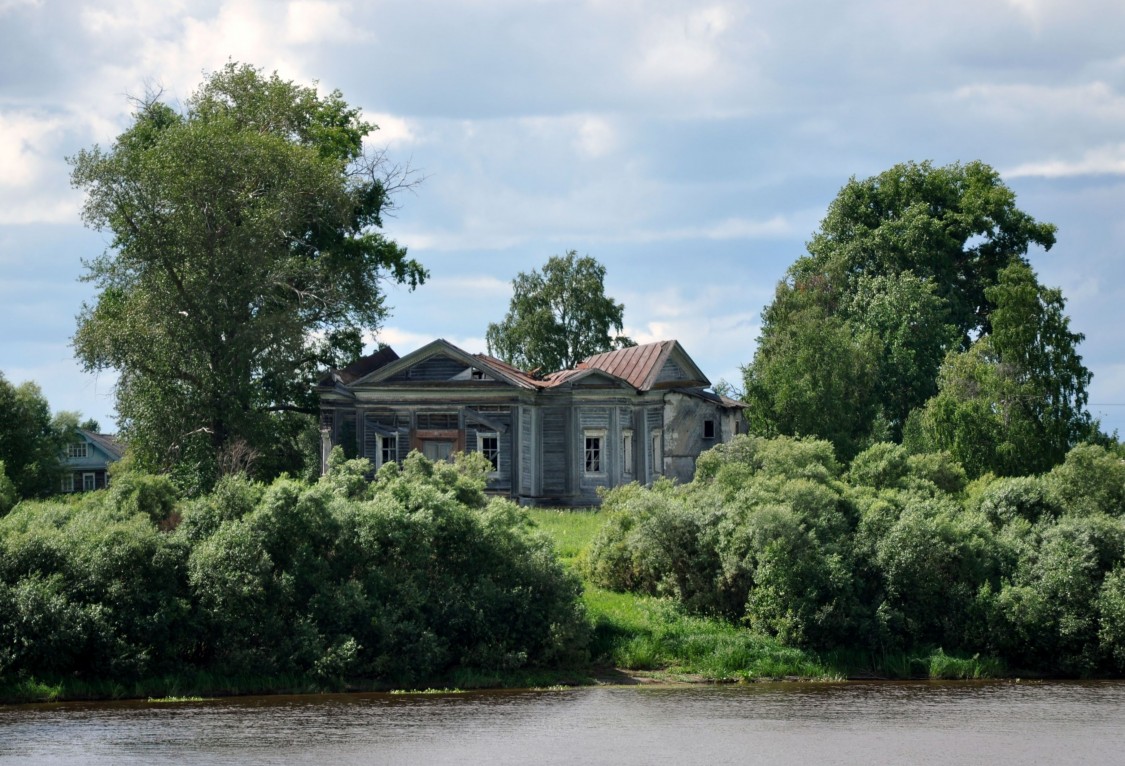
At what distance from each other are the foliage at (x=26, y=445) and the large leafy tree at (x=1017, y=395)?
103ft

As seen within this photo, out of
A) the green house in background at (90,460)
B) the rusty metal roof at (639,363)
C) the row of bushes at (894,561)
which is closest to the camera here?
the row of bushes at (894,561)

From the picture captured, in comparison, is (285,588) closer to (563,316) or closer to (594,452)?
(594,452)

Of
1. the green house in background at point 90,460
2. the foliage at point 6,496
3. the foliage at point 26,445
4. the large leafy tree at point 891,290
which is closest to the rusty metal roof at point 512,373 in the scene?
the large leafy tree at point 891,290

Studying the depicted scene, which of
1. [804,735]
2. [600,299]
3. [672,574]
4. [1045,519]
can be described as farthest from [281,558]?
[600,299]

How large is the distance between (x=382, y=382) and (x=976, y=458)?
18.5 meters

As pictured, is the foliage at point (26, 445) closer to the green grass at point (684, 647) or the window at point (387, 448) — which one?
the window at point (387, 448)

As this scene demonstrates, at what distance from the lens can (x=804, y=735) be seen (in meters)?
23.1

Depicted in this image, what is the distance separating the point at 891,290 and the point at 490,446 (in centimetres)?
2090

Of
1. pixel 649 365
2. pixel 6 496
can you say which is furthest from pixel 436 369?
pixel 6 496

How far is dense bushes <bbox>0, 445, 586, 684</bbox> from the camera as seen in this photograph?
2611 cm

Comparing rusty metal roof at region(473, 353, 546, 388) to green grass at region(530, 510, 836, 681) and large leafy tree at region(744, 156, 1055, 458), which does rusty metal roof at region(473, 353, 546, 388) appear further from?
green grass at region(530, 510, 836, 681)

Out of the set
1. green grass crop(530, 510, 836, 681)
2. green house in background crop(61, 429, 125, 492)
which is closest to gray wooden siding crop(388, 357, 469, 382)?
green grass crop(530, 510, 836, 681)

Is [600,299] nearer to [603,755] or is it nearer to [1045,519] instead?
[1045,519]

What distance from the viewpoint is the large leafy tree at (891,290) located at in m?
55.1
